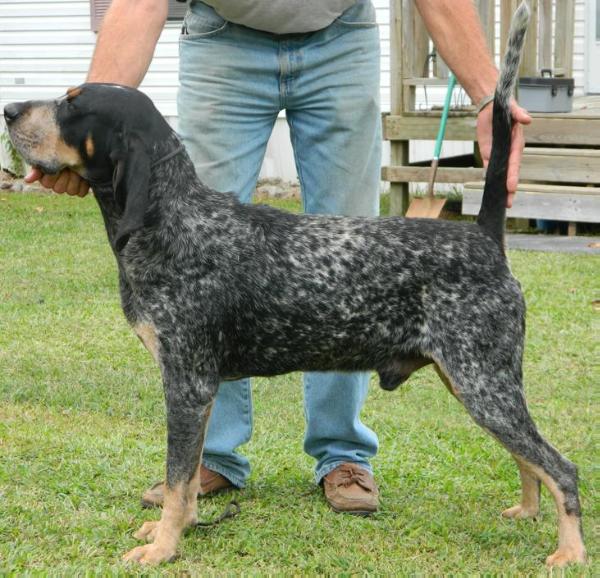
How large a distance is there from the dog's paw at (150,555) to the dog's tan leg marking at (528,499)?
4.62 ft

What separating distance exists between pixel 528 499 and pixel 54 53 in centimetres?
1360

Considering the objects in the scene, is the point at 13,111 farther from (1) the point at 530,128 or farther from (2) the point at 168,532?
(1) the point at 530,128

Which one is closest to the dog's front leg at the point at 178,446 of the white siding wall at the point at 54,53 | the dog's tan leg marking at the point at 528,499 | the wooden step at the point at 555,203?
the dog's tan leg marking at the point at 528,499

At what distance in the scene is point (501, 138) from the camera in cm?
396

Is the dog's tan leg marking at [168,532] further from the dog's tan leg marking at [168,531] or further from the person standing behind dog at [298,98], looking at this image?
the person standing behind dog at [298,98]

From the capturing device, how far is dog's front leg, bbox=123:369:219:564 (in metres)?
3.95

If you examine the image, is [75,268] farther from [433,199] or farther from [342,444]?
[342,444]

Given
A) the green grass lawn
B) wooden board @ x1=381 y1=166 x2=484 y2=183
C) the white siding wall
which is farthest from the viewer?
the white siding wall

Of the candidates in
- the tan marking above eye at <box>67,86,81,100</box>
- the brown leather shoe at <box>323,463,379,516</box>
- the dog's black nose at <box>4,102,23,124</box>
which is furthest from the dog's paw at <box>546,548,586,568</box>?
Result: the dog's black nose at <box>4,102,23,124</box>

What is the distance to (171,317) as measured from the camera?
389cm

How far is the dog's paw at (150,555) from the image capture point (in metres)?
3.91

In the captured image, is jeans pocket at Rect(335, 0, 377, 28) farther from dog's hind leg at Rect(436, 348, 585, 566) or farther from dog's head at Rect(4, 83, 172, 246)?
dog's hind leg at Rect(436, 348, 585, 566)

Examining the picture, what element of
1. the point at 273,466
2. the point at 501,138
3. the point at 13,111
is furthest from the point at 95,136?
the point at 273,466

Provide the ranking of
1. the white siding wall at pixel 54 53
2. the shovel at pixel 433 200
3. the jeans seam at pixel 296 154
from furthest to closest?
the white siding wall at pixel 54 53
the shovel at pixel 433 200
the jeans seam at pixel 296 154
